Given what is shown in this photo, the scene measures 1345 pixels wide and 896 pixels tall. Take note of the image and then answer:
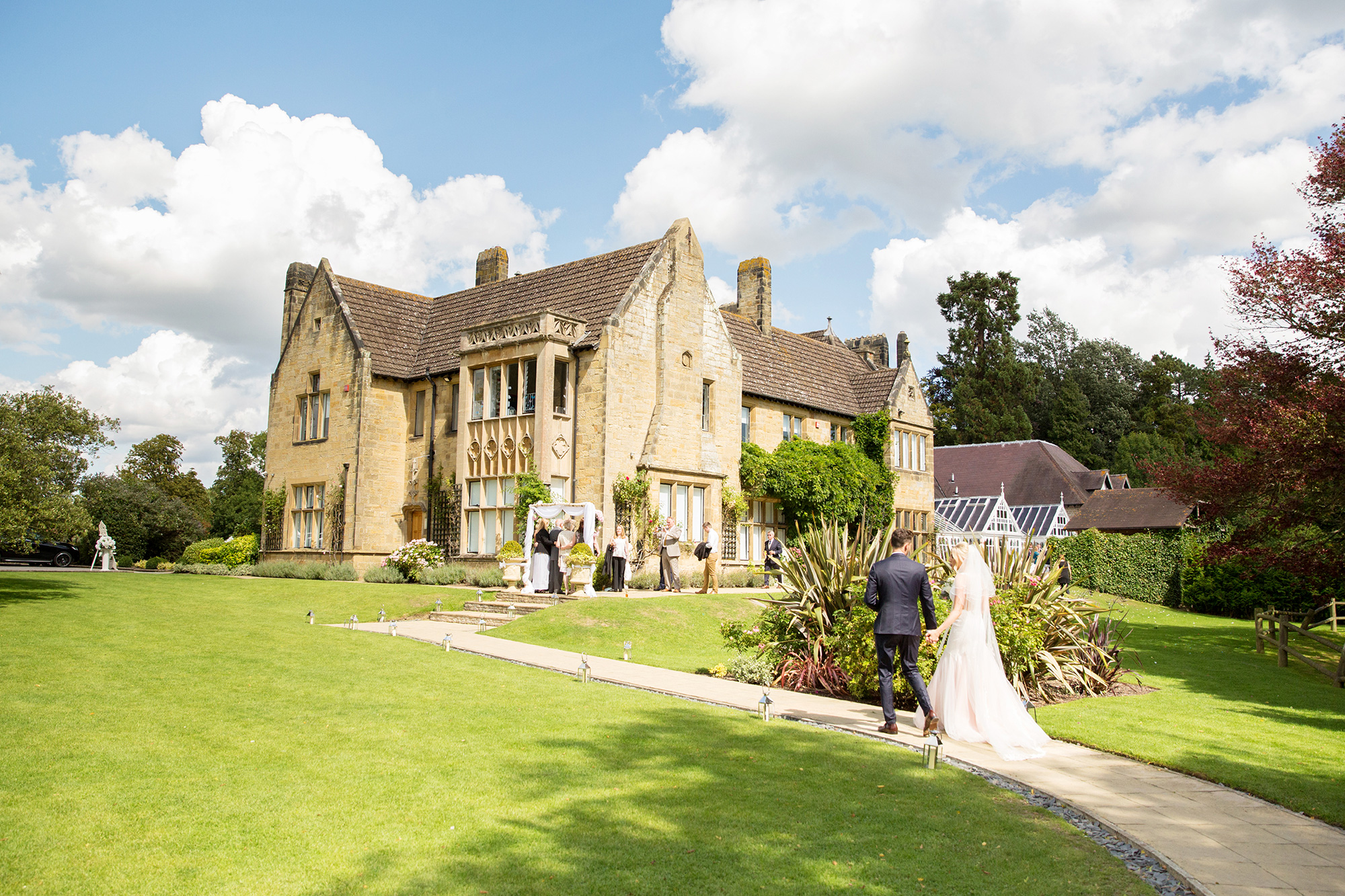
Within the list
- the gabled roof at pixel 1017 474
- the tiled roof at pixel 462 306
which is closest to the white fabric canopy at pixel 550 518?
the tiled roof at pixel 462 306

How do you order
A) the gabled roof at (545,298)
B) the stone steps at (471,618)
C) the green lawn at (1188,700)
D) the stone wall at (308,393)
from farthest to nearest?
the stone wall at (308,393) < the gabled roof at (545,298) < the stone steps at (471,618) < the green lawn at (1188,700)

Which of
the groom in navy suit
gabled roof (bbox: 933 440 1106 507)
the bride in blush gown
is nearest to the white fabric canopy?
the groom in navy suit

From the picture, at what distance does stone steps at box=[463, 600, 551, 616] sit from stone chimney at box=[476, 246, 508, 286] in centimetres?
1629

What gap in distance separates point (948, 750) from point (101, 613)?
1464 centimetres

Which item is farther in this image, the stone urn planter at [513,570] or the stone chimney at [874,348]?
the stone chimney at [874,348]

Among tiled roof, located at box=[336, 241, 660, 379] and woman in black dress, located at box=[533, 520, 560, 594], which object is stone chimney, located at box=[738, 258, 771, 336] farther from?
woman in black dress, located at box=[533, 520, 560, 594]

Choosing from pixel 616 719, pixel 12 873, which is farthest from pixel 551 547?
pixel 12 873

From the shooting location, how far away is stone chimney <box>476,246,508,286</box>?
33719 mm

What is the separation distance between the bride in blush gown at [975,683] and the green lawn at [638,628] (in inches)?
222

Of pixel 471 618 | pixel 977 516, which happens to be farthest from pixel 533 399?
pixel 977 516

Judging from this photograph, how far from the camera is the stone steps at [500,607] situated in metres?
19.8

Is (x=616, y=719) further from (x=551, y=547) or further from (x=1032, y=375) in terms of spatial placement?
(x=1032, y=375)

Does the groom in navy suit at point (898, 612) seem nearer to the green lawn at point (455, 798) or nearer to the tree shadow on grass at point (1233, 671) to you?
the green lawn at point (455, 798)

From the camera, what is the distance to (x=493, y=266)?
111 feet
